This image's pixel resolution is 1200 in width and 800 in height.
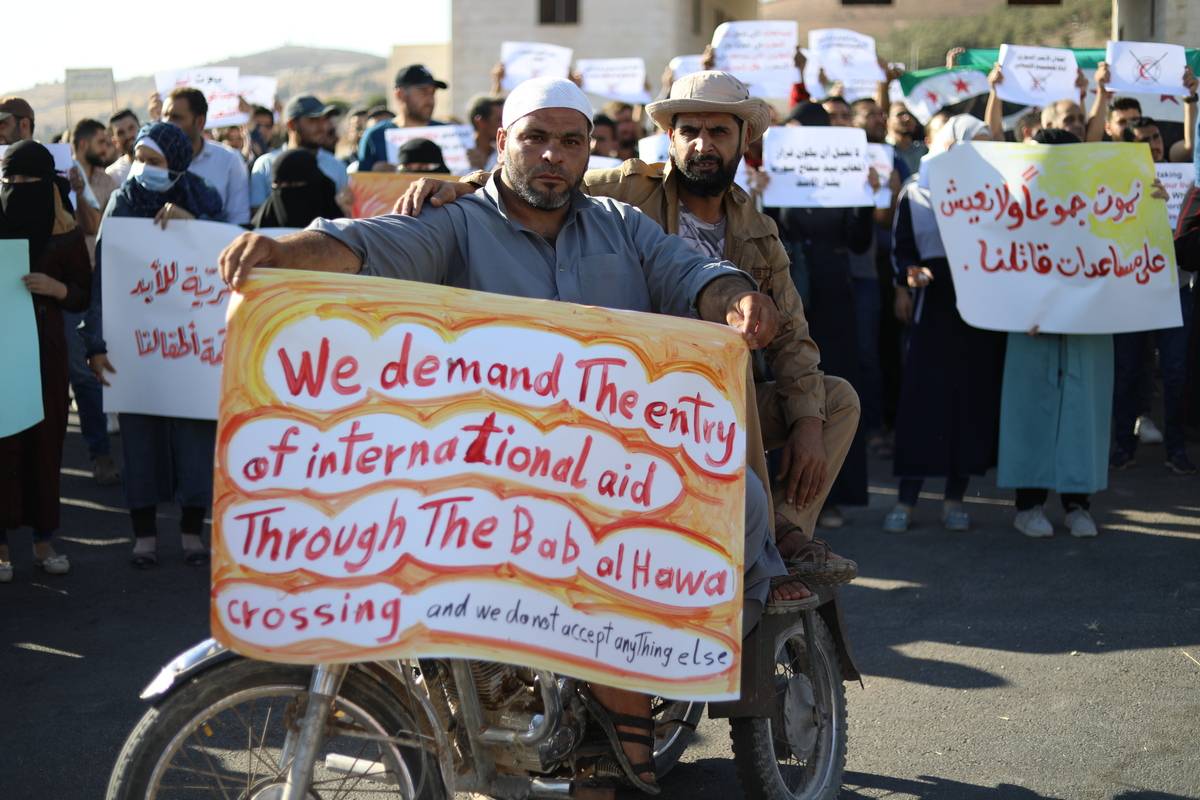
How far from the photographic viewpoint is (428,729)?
3404 mm

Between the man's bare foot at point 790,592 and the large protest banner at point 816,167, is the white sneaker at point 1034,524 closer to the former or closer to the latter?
the large protest banner at point 816,167

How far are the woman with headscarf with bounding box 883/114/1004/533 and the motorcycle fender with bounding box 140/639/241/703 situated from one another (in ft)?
18.5

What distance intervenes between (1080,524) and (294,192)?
4.73 m

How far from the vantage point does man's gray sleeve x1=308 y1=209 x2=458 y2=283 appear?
12.3 feet

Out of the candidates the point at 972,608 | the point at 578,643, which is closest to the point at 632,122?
the point at 972,608

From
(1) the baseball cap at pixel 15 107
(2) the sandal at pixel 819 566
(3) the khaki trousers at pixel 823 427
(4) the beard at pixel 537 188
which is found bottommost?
(2) the sandal at pixel 819 566

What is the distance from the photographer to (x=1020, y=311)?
7945 mm

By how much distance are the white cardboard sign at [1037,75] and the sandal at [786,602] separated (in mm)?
7543

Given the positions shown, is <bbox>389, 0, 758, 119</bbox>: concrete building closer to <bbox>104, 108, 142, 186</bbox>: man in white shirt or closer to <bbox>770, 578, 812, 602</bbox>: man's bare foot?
<bbox>104, 108, 142, 186</bbox>: man in white shirt

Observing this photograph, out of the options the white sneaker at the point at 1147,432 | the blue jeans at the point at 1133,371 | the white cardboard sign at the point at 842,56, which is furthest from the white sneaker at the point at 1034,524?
the white cardboard sign at the point at 842,56

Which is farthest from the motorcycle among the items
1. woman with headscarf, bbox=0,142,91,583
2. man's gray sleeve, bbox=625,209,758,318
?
woman with headscarf, bbox=0,142,91,583

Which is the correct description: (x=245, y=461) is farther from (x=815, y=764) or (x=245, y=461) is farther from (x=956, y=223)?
(x=956, y=223)

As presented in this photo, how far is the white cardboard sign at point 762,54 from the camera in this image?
11.9m

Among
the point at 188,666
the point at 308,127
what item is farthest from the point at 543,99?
the point at 308,127
